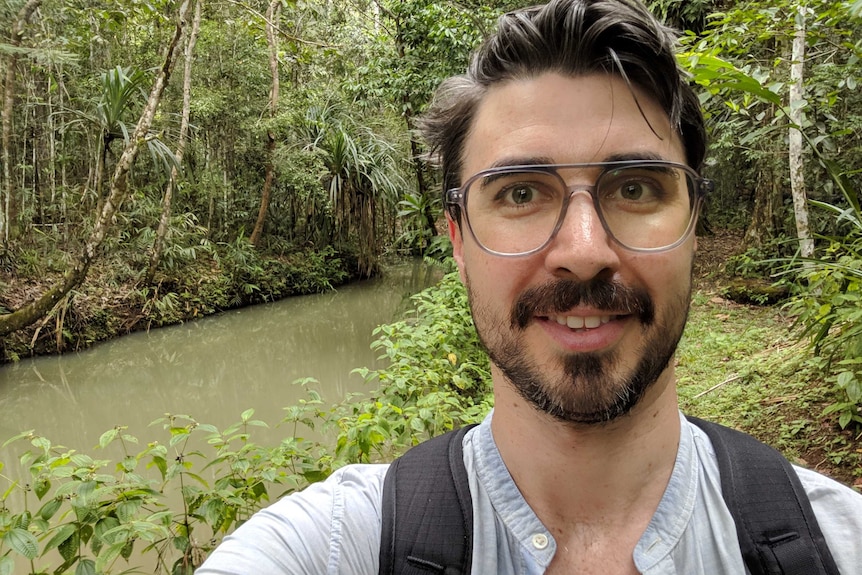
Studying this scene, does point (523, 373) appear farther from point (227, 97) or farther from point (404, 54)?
point (227, 97)

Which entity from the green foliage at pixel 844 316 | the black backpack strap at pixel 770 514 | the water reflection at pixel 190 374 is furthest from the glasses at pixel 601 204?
the water reflection at pixel 190 374

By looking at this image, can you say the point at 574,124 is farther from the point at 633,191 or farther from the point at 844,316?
the point at 844,316

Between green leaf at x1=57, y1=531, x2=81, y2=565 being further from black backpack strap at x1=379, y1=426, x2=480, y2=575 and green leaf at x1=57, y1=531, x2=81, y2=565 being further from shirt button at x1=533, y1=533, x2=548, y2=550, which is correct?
shirt button at x1=533, y1=533, x2=548, y2=550

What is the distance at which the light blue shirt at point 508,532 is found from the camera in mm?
809

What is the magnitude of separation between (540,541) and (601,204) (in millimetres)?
539

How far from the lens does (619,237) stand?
877 mm

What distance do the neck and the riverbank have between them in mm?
7798

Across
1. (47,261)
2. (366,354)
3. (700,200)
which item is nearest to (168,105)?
(47,261)

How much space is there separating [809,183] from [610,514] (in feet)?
25.0

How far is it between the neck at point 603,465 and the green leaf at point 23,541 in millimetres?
1372

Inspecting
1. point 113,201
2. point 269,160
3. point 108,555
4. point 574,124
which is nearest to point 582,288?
point 574,124

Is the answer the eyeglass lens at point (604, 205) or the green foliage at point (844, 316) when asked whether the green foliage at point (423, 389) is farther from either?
the green foliage at point (844, 316)

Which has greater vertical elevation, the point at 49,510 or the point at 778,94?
the point at 778,94

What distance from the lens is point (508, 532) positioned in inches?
34.1
